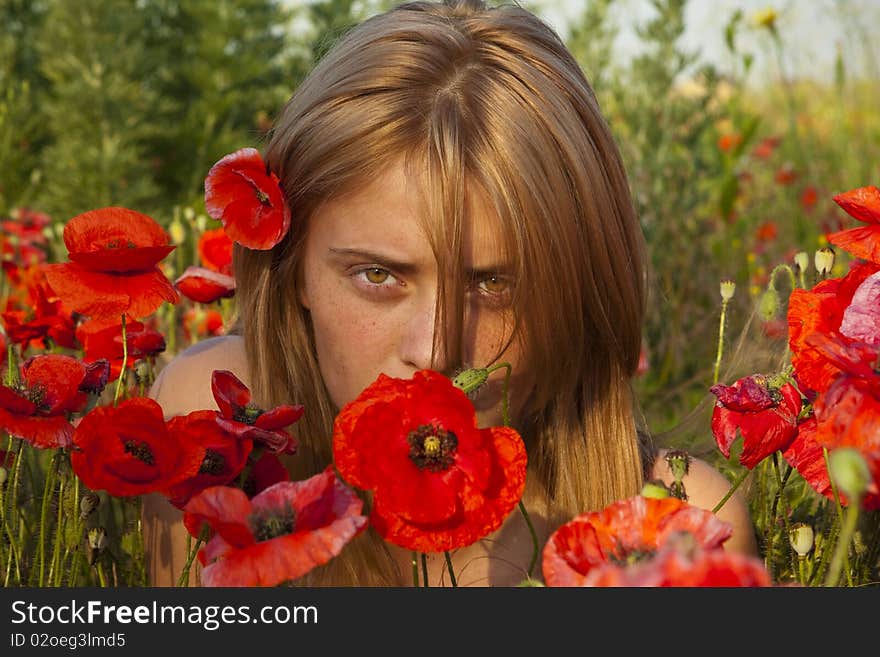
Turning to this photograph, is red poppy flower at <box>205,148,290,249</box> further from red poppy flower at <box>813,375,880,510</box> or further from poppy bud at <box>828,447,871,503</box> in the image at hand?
poppy bud at <box>828,447,871,503</box>

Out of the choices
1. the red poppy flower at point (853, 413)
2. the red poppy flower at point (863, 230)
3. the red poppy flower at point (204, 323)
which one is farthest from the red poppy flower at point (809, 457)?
the red poppy flower at point (204, 323)

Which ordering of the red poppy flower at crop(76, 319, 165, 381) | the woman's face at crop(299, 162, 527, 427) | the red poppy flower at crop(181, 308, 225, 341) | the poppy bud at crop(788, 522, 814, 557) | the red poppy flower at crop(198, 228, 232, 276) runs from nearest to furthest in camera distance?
1. the poppy bud at crop(788, 522, 814, 557)
2. the woman's face at crop(299, 162, 527, 427)
3. the red poppy flower at crop(76, 319, 165, 381)
4. the red poppy flower at crop(198, 228, 232, 276)
5. the red poppy flower at crop(181, 308, 225, 341)

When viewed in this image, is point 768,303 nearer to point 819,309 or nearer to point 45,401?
point 819,309

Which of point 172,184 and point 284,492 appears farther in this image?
point 172,184

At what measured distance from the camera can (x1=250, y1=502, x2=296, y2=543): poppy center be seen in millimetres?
808

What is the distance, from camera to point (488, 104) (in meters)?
1.54

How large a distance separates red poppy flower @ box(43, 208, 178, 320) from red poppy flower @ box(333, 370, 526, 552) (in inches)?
15.1

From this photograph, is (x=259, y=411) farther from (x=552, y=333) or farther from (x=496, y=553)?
(x=496, y=553)

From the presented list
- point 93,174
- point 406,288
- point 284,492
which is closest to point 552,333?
point 406,288

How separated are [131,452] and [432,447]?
0.26 metres

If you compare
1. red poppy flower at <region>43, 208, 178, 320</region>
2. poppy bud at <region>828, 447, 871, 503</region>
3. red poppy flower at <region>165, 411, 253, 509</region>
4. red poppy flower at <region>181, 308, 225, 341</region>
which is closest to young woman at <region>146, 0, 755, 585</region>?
red poppy flower at <region>43, 208, 178, 320</region>

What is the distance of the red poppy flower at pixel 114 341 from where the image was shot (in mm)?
1522

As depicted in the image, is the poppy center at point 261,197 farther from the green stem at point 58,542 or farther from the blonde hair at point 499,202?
the green stem at point 58,542

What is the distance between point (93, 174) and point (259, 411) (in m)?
3.86
